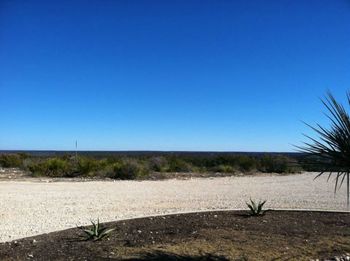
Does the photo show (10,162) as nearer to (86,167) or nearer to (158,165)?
(86,167)

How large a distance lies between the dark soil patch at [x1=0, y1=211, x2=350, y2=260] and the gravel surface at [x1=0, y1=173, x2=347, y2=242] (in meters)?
1.10

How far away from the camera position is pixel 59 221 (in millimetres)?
11008

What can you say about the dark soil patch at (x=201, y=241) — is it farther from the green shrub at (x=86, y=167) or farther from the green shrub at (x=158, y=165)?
the green shrub at (x=158, y=165)

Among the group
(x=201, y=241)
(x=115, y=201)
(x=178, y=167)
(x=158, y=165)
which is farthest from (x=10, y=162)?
(x=201, y=241)

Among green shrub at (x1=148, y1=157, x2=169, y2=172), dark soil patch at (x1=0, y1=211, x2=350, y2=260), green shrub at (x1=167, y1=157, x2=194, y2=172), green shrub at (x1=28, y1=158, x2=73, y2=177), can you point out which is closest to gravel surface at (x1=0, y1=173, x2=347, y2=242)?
dark soil patch at (x1=0, y1=211, x2=350, y2=260)

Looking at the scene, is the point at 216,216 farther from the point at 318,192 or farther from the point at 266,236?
the point at 318,192

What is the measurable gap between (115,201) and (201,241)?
675cm

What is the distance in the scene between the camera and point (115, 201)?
582 inches

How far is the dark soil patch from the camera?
7.50m

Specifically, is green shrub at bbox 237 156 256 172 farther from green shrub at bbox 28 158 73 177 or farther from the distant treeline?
green shrub at bbox 28 158 73 177

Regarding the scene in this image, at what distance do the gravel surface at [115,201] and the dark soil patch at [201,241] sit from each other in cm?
110

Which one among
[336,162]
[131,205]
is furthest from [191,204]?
[336,162]

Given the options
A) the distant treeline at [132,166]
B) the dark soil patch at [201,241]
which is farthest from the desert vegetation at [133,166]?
the dark soil patch at [201,241]

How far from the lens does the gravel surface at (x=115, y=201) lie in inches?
439
